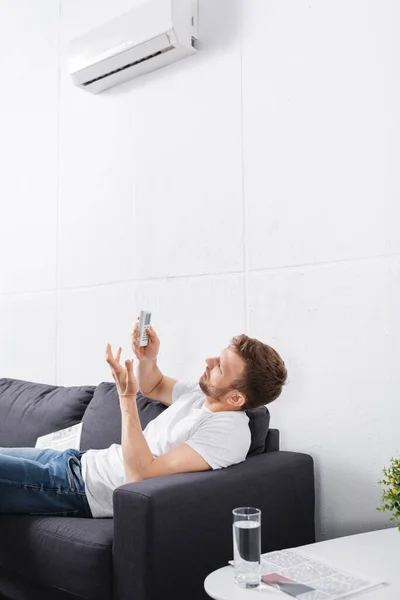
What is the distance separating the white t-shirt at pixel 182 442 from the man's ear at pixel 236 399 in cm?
3

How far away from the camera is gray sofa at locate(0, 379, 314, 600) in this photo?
1893 mm

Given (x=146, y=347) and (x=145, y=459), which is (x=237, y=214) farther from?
(x=145, y=459)

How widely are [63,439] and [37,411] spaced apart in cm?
29

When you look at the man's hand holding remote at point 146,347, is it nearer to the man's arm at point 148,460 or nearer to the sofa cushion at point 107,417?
the sofa cushion at point 107,417

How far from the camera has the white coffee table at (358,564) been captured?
62.1 inches

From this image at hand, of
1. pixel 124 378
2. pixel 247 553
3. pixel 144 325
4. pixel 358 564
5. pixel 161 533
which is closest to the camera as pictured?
pixel 247 553

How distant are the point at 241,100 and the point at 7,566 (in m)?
2.06

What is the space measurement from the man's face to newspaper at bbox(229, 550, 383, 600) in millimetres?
656

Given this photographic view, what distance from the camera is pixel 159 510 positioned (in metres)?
1.89

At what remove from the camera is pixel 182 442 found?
232 cm

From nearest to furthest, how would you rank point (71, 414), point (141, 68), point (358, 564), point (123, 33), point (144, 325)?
point (358, 564), point (144, 325), point (71, 414), point (123, 33), point (141, 68)

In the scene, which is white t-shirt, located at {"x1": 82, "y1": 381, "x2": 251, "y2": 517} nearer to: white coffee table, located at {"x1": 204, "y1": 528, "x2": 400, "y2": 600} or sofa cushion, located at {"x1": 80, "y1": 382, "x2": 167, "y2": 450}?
sofa cushion, located at {"x1": 80, "y1": 382, "x2": 167, "y2": 450}

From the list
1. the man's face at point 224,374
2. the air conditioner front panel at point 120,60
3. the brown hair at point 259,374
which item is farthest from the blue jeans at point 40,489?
the air conditioner front panel at point 120,60

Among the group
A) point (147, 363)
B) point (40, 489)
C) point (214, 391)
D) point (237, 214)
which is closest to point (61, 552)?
point (40, 489)
